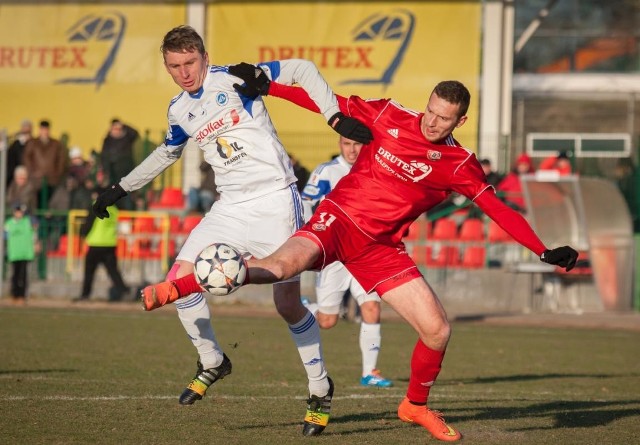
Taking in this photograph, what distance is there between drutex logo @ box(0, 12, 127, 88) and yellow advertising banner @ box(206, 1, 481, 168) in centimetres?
267

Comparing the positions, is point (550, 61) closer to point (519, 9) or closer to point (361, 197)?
point (519, 9)

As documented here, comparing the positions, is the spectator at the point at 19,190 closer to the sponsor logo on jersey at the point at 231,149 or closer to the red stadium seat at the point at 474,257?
the red stadium seat at the point at 474,257

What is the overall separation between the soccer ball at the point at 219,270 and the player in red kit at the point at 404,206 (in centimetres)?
82

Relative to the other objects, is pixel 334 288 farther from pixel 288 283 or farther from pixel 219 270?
pixel 219 270

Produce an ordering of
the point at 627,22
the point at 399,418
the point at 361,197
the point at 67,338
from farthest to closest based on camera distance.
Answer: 1. the point at 627,22
2. the point at 67,338
3. the point at 399,418
4. the point at 361,197

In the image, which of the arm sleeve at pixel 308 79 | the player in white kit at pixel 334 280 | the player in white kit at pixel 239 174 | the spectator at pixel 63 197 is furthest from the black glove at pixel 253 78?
the spectator at pixel 63 197

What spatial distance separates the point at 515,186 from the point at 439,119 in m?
15.2

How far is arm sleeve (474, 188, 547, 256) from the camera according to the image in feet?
25.4

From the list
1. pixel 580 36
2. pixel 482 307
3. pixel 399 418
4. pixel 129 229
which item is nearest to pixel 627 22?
pixel 580 36

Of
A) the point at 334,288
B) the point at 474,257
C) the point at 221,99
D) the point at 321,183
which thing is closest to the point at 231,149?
the point at 221,99

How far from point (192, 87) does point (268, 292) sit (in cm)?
1404

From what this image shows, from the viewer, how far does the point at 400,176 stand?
7.84m

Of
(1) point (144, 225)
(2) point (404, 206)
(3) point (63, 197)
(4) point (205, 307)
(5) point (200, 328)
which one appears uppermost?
(3) point (63, 197)

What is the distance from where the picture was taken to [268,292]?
22094 millimetres
